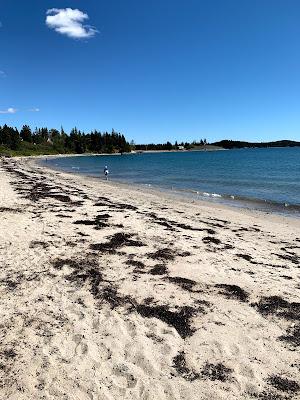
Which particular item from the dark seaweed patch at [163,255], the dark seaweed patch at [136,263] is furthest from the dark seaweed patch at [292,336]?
the dark seaweed patch at [163,255]

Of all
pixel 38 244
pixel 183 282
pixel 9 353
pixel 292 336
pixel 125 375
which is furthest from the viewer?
pixel 38 244

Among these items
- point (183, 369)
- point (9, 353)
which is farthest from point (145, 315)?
point (9, 353)

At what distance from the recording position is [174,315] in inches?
314

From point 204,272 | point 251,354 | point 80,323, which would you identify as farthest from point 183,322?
point 204,272

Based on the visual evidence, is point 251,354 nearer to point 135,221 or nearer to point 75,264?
point 75,264

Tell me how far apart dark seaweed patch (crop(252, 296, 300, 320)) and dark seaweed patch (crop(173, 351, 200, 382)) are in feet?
8.68

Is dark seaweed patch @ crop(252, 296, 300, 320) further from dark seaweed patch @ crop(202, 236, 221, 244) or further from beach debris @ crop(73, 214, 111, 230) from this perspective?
beach debris @ crop(73, 214, 111, 230)

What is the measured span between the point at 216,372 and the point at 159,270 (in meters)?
4.71

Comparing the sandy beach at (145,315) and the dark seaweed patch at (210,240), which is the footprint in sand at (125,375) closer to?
the sandy beach at (145,315)

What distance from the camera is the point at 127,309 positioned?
817 centimetres

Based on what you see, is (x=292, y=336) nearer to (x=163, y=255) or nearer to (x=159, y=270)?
(x=159, y=270)

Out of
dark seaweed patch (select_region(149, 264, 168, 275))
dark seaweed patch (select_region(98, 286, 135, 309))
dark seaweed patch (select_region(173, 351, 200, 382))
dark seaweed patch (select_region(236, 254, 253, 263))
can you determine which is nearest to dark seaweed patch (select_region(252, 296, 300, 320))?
dark seaweed patch (select_region(173, 351, 200, 382))

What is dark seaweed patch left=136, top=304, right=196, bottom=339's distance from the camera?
7.41 metres

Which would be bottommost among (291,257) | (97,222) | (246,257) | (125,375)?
(291,257)
